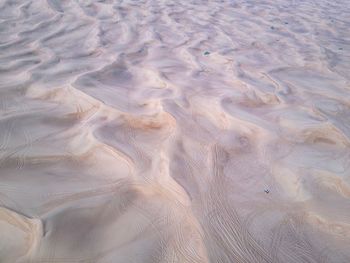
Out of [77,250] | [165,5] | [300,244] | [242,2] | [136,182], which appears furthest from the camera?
[242,2]

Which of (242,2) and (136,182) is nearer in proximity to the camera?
(136,182)

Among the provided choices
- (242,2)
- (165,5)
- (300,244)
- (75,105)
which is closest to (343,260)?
(300,244)

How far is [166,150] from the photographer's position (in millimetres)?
1596

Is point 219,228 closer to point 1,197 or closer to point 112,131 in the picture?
point 112,131

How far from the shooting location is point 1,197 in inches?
48.9

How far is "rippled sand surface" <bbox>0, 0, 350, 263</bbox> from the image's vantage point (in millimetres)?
1163

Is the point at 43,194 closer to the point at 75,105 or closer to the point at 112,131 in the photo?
the point at 112,131

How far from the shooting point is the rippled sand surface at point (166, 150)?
116 centimetres

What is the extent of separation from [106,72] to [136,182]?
1.39 metres

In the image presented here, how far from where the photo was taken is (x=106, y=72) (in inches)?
96.9

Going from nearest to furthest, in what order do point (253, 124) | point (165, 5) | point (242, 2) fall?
point (253, 124) < point (165, 5) < point (242, 2)

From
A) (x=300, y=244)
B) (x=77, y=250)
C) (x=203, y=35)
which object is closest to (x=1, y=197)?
(x=77, y=250)

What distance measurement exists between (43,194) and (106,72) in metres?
1.43

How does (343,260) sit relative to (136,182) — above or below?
below
